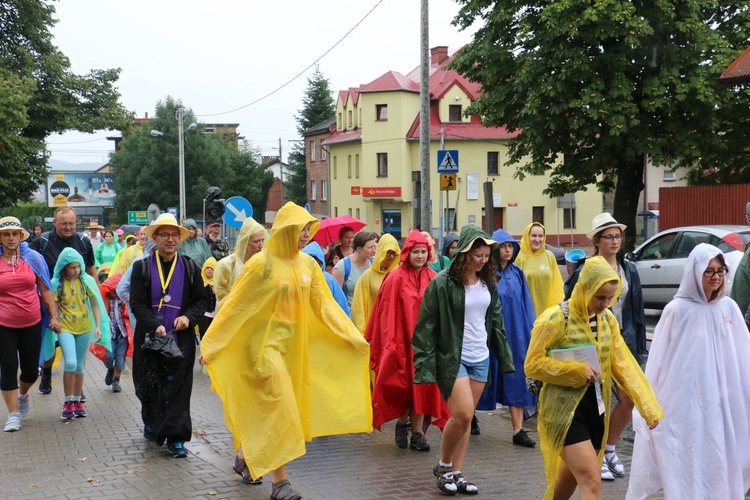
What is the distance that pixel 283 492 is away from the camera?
6.33m

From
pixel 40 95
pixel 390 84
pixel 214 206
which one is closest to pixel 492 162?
pixel 390 84

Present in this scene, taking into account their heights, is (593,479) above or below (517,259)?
below

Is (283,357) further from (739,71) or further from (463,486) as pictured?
(739,71)

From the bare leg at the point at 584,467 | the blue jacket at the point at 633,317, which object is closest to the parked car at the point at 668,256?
the blue jacket at the point at 633,317

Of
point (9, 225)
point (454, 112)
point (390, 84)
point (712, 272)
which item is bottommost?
point (712, 272)

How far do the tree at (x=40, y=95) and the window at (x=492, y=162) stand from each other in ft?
79.5

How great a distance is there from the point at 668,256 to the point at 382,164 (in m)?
44.2

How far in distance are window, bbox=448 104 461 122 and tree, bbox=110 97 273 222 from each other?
24.1 m

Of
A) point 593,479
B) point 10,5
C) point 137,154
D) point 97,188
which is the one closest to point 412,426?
point 593,479

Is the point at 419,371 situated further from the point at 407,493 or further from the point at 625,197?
the point at 625,197

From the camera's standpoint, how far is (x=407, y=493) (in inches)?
261

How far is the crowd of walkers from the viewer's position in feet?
17.6

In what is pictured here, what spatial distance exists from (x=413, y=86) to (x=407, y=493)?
179 ft

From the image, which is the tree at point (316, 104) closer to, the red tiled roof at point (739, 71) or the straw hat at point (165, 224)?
the red tiled roof at point (739, 71)
